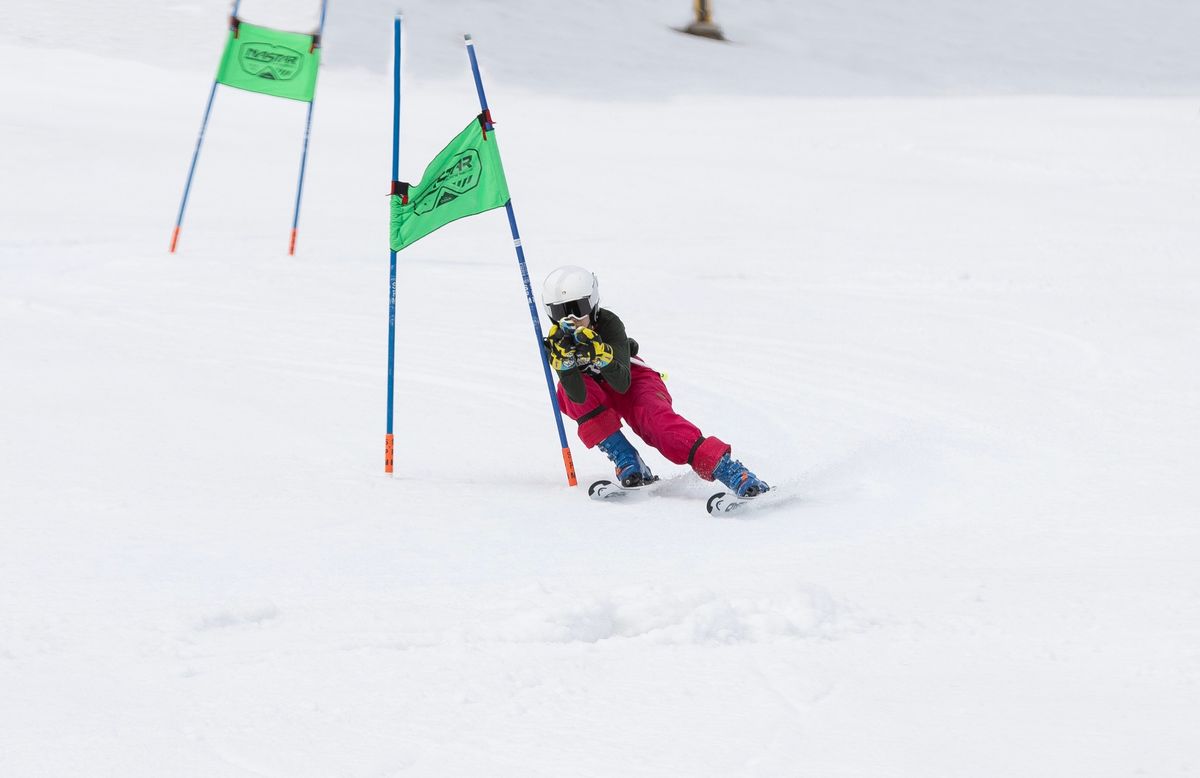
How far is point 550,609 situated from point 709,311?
5.95 metres

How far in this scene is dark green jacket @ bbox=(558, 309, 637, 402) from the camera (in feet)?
18.1

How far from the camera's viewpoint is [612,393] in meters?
5.80

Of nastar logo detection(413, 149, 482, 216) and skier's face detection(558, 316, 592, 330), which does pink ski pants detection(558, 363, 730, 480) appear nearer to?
skier's face detection(558, 316, 592, 330)

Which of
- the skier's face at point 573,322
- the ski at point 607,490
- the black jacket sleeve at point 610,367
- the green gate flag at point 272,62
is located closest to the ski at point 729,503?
the ski at point 607,490

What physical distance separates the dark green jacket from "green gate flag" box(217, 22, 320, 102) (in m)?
6.45

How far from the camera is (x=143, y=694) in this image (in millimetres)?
3309

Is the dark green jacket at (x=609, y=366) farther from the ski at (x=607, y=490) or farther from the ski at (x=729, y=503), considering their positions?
the ski at (x=729, y=503)

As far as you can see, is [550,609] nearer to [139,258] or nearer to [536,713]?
[536,713]

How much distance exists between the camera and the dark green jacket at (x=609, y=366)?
5531 mm

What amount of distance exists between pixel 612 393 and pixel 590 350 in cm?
41

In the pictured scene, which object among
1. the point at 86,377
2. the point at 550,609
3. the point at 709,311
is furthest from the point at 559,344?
the point at 709,311

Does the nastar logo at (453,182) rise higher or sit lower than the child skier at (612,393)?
higher

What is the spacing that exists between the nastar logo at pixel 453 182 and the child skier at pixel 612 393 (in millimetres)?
641

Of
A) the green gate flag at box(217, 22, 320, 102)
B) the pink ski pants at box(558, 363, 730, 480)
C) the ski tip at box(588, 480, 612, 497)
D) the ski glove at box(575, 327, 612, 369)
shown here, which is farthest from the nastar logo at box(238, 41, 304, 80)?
the ski tip at box(588, 480, 612, 497)
